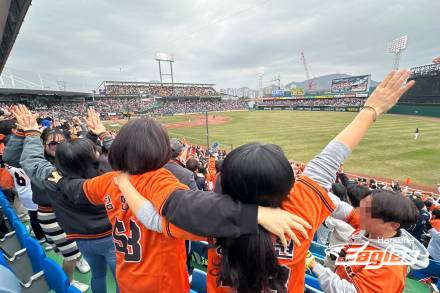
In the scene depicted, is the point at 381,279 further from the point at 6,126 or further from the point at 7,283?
the point at 6,126

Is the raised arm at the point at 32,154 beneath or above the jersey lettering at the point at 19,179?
above

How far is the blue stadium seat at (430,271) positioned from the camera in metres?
3.56

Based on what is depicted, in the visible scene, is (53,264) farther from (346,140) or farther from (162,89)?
(162,89)

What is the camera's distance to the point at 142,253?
152 cm

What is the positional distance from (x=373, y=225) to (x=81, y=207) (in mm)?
2345

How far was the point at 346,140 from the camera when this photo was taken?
130 cm

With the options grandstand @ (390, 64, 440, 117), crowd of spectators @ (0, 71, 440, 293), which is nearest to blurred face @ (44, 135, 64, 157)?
crowd of spectators @ (0, 71, 440, 293)

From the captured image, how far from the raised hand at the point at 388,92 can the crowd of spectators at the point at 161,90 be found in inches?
2719

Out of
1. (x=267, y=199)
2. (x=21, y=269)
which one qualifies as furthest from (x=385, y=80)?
(x=21, y=269)

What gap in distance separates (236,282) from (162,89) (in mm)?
78605

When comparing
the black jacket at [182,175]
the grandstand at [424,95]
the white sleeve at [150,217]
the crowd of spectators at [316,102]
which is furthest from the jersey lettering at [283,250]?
the crowd of spectators at [316,102]

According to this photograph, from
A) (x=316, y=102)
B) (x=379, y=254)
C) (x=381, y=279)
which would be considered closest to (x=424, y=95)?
(x=316, y=102)

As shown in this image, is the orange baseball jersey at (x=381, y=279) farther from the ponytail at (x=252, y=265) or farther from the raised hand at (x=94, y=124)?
the raised hand at (x=94, y=124)

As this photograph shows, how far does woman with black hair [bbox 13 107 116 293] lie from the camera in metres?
2.09
